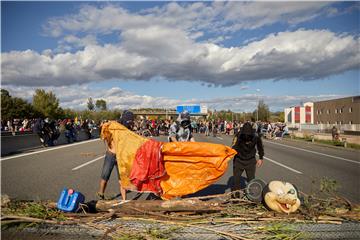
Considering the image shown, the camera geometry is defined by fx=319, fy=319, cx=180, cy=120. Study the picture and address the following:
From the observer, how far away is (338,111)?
7525 centimetres

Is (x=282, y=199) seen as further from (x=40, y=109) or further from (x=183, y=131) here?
(x=40, y=109)

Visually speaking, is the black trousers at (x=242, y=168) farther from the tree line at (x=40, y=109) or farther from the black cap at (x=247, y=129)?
the tree line at (x=40, y=109)

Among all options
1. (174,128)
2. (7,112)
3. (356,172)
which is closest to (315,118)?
(7,112)

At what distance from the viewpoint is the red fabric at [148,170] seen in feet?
16.3

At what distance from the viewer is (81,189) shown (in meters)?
7.91

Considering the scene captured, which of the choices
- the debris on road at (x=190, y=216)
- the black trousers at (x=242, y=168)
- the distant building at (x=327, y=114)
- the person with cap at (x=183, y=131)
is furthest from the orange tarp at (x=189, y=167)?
the distant building at (x=327, y=114)

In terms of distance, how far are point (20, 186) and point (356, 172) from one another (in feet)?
36.0

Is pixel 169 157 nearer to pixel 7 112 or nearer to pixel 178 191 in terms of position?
pixel 178 191

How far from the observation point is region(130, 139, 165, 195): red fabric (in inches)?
195

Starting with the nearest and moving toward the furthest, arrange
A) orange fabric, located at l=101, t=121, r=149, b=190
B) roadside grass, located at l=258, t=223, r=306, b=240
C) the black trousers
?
roadside grass, located at l=258, t=223, r=306, b=240 → orange fabric, located at l=101, t=121, r=149, b=190 → the black trousers

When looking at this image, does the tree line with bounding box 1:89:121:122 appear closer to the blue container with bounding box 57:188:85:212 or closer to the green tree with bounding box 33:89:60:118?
the green tree with bounding box 33:89:60:118

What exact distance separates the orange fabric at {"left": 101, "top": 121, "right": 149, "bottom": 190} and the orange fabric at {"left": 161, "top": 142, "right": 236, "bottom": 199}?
1.69 ft

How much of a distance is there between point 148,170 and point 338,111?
79887 millimetres

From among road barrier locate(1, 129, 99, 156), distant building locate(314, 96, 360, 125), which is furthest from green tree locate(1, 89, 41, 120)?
distant building locate(314, 96, 360, 125)
